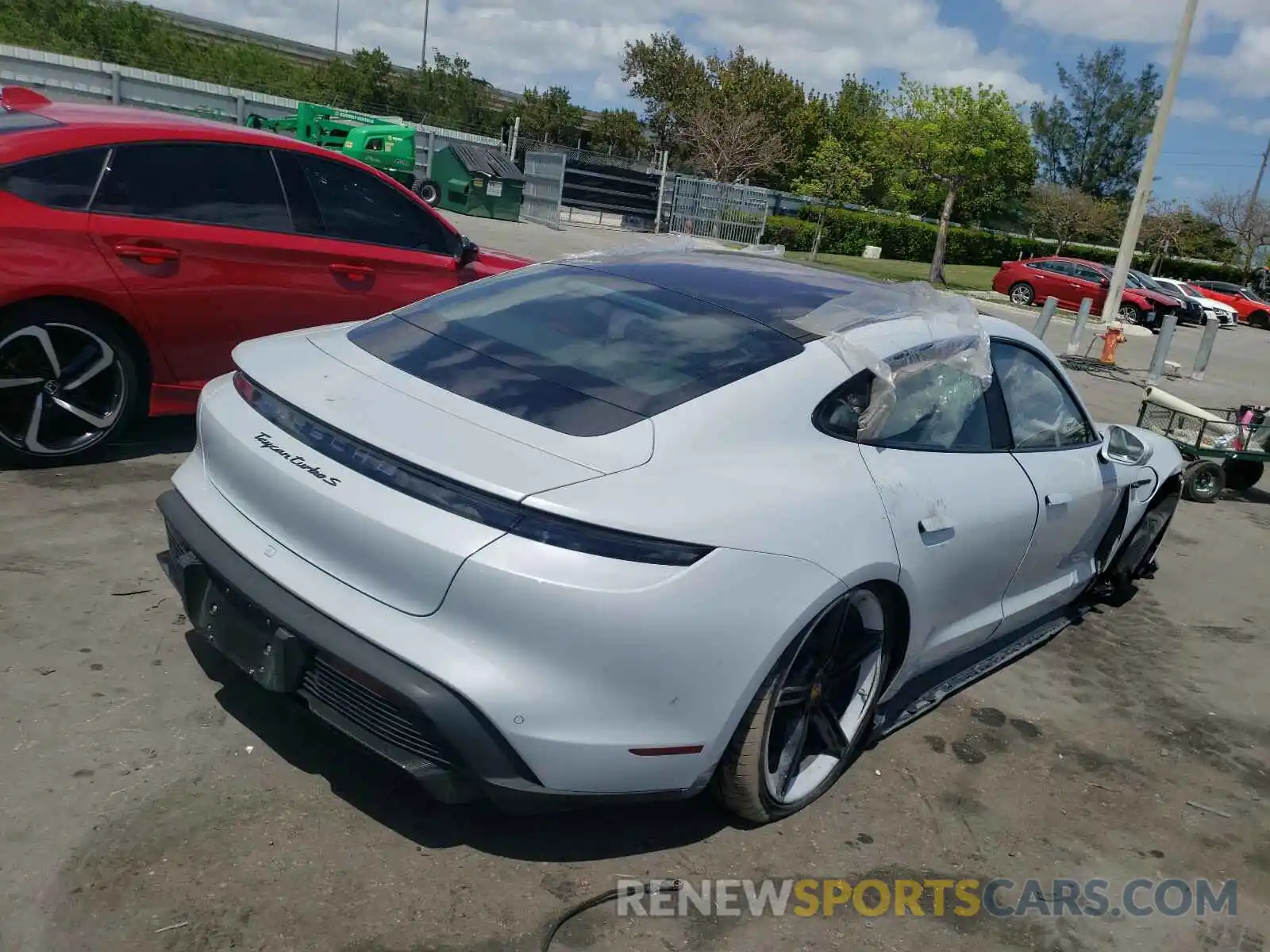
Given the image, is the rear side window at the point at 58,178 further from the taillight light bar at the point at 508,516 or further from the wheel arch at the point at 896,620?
the wheel arch at the point at 896,620

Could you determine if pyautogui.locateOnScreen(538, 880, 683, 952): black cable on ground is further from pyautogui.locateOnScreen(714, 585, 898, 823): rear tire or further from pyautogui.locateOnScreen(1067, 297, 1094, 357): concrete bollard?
pyautogui.locateOnScreen(1067, 297, 1094, 357): concrete bollard

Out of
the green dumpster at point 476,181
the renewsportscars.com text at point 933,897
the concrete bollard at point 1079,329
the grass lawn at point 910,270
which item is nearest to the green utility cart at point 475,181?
the green dumpster at point 476,181

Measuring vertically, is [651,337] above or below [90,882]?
above

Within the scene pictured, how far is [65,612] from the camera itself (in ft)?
11.9

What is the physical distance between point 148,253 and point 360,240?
48.0 inches

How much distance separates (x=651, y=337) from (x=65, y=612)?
222cm

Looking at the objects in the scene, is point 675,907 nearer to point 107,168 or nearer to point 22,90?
point 107,168

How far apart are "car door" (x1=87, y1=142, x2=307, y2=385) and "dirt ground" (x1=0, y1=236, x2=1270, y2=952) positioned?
3.34 ft

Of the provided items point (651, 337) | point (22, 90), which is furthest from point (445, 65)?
point (651, 337)

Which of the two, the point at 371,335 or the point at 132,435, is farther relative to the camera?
the point at 132,435

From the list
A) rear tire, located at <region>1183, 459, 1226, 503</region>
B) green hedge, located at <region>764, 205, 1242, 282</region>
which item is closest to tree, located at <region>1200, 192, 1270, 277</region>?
green hedge, located at <region>764, 205, 1242, 282</region>

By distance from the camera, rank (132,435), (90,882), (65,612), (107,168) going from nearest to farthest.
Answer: (90,882) < (65,612) < (107,168) < (132,435)

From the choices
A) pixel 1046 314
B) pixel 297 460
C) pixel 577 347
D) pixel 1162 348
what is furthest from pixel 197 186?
pixel 1162 348

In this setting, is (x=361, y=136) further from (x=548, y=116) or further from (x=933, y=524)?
(x=548, y=116)
